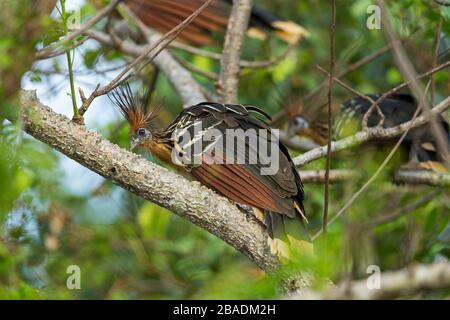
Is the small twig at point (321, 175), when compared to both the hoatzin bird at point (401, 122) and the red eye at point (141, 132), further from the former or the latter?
the red eye at point (141, 132)

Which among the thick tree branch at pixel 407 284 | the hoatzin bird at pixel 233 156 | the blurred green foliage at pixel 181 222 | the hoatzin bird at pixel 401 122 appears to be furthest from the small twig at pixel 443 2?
the thick tree branch at pixel 407 284

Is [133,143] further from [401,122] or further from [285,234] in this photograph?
[401,122]

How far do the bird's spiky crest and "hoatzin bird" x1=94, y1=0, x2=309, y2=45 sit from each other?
1.97 metres

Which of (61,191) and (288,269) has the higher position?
(61,191)

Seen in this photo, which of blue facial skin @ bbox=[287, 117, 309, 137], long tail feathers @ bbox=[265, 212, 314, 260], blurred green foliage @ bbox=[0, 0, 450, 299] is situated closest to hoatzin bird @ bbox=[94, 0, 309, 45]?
blurred green foliage @ bbox=[0, 0, 450, 299]

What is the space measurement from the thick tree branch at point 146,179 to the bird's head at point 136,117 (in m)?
0.74

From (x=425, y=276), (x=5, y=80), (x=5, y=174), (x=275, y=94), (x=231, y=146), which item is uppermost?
(x=275, y=94)

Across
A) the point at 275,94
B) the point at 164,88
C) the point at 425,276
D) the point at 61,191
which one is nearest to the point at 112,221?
the point at 61,191

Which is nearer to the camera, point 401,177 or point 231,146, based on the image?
point 231,146

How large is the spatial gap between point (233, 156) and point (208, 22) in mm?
2537

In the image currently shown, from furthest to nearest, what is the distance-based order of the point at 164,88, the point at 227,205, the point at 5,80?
the point at 164,88, the point at 227,205, the point at 5,80
